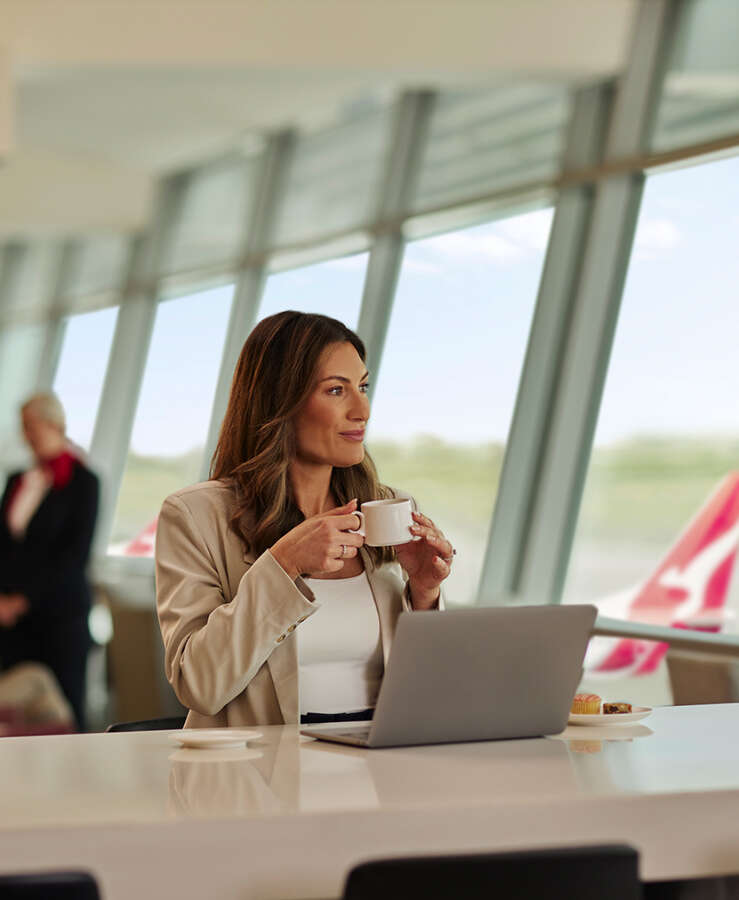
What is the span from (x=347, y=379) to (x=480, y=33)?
334cm

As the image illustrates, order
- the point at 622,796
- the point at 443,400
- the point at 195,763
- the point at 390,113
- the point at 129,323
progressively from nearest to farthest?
the point at 622,796 → the point at 195,763 → the point at 443,400 → the point at 390,113 → the point at 129,323

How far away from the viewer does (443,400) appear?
5.55 meters

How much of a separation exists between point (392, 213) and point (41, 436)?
2.10m

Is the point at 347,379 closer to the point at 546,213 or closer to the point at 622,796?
the point at 622,796

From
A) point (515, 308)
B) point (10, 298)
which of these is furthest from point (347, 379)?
point (10, 298)

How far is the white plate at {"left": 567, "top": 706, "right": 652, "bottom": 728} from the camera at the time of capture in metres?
1.90

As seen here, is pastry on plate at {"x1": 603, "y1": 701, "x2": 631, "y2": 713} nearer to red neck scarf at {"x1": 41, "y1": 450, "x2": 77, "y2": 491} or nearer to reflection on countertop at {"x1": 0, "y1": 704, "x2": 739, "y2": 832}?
reflection on countertop at {"x1": 0, "y1": 704, "x2": 739, "y2": 832}

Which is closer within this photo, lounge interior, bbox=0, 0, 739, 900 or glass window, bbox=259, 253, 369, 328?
lounge interior, bbox=0, 0, 739, 900

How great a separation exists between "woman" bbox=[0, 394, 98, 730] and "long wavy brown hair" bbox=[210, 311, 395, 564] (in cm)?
306

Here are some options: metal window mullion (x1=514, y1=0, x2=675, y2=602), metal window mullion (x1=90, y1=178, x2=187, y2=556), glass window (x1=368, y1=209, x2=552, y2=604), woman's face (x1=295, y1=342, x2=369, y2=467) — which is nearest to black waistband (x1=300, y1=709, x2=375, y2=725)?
woman's face (x1=295, y1=342, x2=369, y2=467)

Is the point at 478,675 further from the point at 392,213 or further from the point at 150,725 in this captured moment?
the point at 392,213

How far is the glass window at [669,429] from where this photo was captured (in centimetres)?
455

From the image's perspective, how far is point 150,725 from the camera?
6.79ft

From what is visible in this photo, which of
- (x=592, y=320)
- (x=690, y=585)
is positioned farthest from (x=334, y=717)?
(x=592, y=320)
